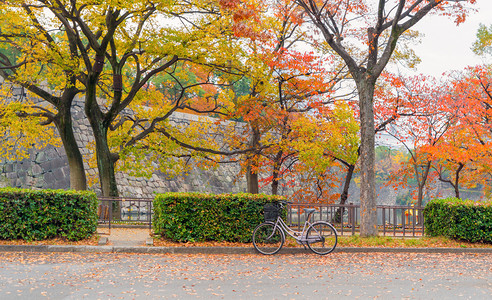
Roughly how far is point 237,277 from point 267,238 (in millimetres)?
3312

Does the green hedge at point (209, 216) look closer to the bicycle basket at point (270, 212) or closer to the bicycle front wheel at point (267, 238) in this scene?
the bicycle front wheel at point (267, 238)

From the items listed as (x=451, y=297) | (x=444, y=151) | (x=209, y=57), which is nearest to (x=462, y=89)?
(x=444, y=151)

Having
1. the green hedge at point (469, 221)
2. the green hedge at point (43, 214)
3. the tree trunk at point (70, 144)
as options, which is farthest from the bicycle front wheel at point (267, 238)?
the tree trunk at point (70, 144)

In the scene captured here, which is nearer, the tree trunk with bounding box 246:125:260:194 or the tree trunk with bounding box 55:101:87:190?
the tree trunk with bounding box 55:101:87:190

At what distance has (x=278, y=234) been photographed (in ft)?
35.8

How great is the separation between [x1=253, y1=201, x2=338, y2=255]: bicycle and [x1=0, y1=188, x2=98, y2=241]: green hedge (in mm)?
4052

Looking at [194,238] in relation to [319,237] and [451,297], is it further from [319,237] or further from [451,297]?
[451,297]

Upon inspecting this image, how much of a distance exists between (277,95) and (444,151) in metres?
7.13

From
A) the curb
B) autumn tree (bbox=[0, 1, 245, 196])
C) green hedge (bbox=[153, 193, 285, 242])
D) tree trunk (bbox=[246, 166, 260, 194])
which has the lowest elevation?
the curb

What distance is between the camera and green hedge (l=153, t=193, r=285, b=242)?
10.9 m

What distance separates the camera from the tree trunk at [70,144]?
18172 millimetres

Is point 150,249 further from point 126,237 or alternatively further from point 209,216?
point 126,237

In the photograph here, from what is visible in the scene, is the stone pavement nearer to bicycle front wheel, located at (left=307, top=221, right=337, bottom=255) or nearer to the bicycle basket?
bicycle front wheel, located at (left=307, top=221, right=337, bottom=255)

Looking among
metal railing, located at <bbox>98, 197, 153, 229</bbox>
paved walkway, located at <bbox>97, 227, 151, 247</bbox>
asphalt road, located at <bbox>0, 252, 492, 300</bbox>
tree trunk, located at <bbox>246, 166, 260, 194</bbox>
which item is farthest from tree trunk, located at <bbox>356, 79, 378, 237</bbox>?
tree trunk, located at <bbox>246, 166, 260, 194</bbox>
